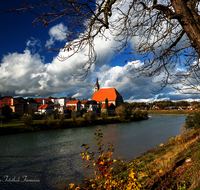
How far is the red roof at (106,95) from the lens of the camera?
2749 inches

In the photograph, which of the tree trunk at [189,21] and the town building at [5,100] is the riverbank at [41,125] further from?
the town building at [5,100]

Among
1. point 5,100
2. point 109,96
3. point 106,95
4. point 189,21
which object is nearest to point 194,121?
point 189,21

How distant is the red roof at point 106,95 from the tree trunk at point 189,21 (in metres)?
65.9

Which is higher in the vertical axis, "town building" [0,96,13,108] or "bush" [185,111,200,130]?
"town building" [0,96,13,108]

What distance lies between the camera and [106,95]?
7225cm

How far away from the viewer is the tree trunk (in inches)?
93.8

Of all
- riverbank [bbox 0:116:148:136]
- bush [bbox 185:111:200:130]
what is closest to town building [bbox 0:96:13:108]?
riverbank [bbox 0:116:148:136]

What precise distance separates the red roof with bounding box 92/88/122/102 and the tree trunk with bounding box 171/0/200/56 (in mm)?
65893

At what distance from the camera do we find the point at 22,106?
2068 inches

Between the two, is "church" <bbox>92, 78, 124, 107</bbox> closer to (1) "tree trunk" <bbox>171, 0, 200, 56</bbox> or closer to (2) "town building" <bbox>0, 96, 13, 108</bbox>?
(2) "town building" <bbox>0, 96, 13, 108</bbox>

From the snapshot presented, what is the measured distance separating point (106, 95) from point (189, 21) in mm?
69871

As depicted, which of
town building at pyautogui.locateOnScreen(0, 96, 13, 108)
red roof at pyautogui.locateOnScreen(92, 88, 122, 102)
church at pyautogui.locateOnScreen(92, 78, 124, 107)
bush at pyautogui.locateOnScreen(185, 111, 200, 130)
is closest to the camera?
bush at pyautogui.locateOnScreen(185, 111, 200, 130)

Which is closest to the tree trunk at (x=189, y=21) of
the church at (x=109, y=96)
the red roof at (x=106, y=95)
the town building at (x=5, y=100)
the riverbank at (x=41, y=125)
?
the riverbank at (x=41, y=125)

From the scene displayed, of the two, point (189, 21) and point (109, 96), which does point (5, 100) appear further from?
point (189, 21)
